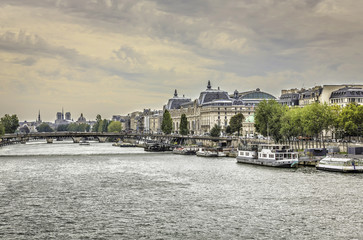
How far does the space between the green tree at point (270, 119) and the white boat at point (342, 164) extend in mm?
38697

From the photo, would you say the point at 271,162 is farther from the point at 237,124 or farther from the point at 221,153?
the point at 237,124

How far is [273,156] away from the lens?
10056 cm

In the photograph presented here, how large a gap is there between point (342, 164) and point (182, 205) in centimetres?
3833

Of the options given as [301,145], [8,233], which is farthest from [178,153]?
[8,233]

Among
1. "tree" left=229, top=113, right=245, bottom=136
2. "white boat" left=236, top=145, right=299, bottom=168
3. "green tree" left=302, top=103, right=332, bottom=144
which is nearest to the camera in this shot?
"white boat" left=236, top=145, right=299, bottom=168

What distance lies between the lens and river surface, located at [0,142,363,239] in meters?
47.1

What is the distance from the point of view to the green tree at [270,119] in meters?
130

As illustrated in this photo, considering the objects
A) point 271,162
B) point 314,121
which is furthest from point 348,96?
point 271,162

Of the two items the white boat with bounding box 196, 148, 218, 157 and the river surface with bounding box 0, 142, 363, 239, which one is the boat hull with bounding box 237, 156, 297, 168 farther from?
the white boat with bounding box 196, 148, 218, 157

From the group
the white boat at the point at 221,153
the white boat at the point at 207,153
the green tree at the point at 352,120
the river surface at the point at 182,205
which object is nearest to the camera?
the river surface at the point at 182,205

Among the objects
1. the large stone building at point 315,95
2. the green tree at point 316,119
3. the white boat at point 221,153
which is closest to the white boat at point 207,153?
the white boat at point 221,153

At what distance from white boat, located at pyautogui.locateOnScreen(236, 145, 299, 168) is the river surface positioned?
430cm

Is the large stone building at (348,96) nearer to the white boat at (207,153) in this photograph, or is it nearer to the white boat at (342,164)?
the white boat at (207,153)

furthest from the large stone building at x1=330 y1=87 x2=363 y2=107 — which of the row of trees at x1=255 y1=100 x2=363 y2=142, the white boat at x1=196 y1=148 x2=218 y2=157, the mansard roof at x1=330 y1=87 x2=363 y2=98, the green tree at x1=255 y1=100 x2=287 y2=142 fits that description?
the white boat at x1=196 y1=148 x2=218 y2=157
